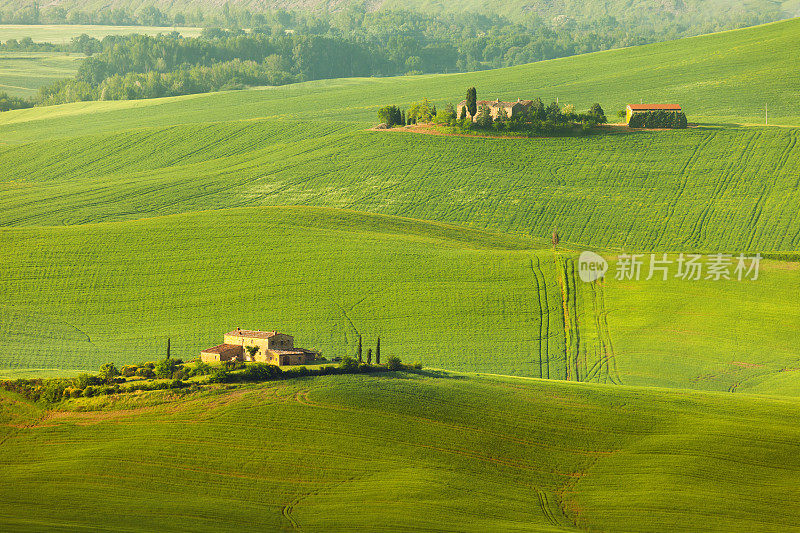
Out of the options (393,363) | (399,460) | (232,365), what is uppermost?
(232,365)

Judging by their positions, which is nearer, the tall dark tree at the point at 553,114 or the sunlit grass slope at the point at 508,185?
the sunlit grass slope at the point at 508,185

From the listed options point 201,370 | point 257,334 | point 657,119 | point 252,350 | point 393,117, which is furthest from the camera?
point 393,117

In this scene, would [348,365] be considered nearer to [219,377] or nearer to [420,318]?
[219,377]

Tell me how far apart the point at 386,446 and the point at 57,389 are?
17559 millimetres

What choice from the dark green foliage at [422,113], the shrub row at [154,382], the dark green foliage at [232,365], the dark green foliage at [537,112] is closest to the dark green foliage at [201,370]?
the shrub row at [154,382]

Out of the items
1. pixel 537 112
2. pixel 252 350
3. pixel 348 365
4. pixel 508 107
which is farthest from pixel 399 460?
pixel 508 107

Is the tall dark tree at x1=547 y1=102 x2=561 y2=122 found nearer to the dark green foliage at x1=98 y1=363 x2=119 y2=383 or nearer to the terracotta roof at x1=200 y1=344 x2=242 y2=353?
the terracotta roof at x1=200 y1=344 x2=242 y2=353

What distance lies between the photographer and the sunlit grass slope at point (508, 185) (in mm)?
98500

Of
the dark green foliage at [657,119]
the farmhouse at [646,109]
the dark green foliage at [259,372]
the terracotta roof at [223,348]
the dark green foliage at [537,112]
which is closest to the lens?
the dark green foliage at [259,372]

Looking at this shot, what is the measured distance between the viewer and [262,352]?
188ft

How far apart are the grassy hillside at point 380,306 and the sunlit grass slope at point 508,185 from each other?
1525 centimetres

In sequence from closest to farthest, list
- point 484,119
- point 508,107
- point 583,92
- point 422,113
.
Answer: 1. point 484,119
2. point 508,107
3. point 422,113
4. point 583,92

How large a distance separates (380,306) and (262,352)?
17694 mm

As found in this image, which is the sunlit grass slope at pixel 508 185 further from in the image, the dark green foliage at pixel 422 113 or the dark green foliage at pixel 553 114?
the dark green foliage at pixel 422 113
